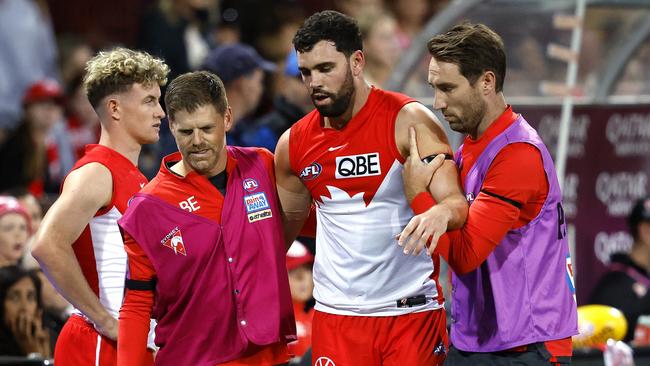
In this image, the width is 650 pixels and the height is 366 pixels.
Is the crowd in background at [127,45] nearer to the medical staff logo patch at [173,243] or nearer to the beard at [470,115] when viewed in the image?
the medical staff logo patch at [173,243]

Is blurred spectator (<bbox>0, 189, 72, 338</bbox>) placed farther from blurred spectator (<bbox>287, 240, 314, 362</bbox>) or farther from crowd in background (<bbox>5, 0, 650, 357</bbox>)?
blurred spectator (<bbox>287, 240, 314, 362</bbox>)

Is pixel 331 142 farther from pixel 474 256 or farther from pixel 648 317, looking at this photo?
pixel 648 317

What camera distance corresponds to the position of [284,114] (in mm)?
8312

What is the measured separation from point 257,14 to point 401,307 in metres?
6.80

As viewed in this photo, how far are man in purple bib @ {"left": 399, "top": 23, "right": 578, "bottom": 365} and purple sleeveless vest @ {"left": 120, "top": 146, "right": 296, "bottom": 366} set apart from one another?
71 centimetres

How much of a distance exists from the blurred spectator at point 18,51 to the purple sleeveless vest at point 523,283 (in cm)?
702

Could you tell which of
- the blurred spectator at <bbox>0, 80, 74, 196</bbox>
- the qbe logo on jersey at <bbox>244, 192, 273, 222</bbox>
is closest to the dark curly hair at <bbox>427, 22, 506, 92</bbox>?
the qbe logo on jersey at <bbox>244, 192, 273, 222</bbox>

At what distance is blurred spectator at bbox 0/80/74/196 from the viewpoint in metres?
10.5

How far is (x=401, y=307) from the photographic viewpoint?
5.27m

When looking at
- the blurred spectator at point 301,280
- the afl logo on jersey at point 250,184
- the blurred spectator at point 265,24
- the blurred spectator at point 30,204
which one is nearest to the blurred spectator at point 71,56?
the blurred spectator at point 265,24

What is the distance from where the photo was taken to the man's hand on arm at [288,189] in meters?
5.46

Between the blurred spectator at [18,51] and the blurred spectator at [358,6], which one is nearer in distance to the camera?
the blurred spectator at [18,51]

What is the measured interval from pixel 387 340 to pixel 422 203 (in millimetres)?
682

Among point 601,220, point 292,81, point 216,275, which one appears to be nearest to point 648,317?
point 601,220
